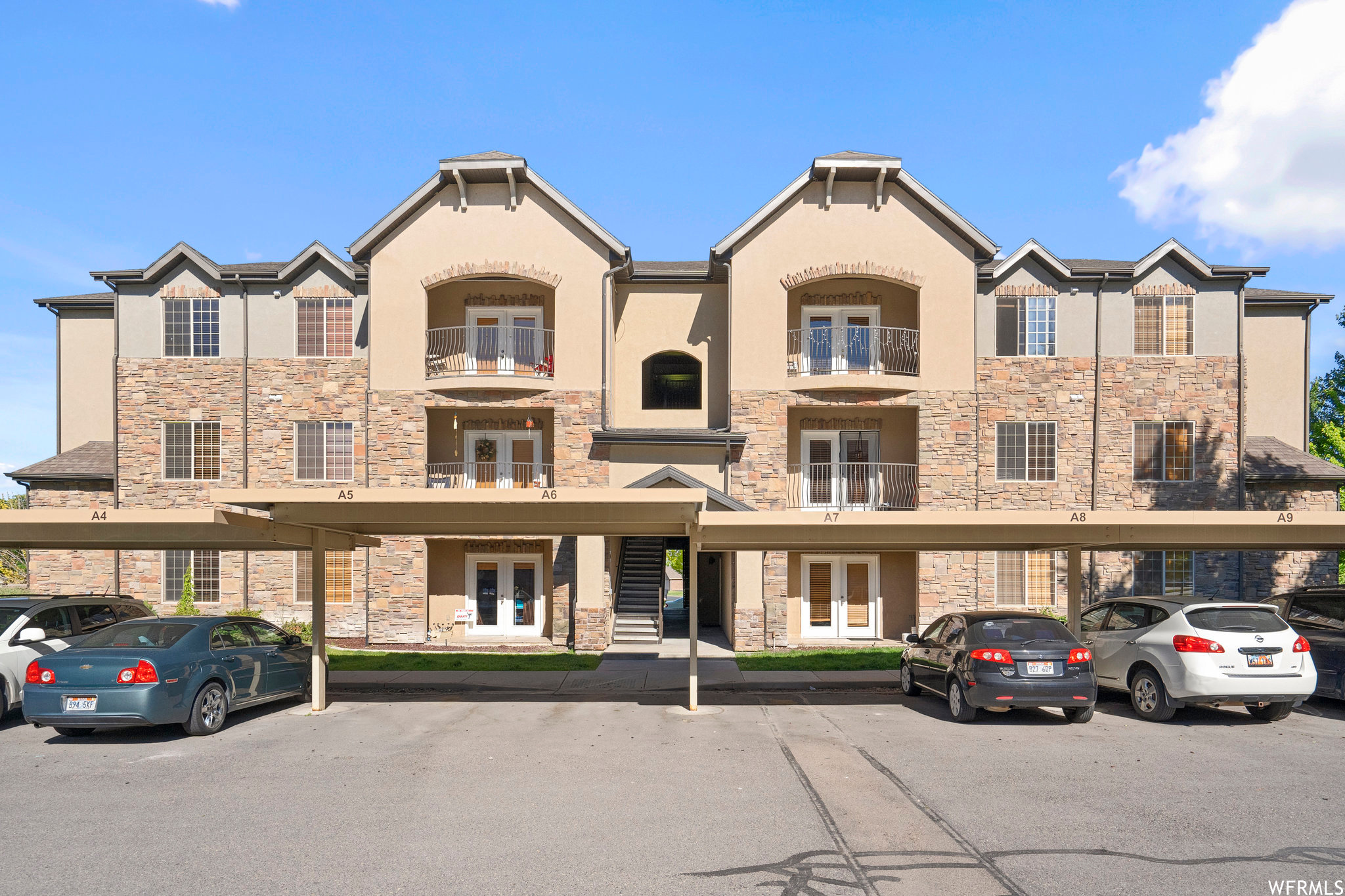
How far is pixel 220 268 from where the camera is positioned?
2289 cm

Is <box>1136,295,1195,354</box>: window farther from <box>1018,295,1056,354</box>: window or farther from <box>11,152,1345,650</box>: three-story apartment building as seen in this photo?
<box>1018,295,1056,354</box>: window

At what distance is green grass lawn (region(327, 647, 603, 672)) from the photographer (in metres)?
16.7

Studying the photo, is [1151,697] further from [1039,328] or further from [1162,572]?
[1039,328]

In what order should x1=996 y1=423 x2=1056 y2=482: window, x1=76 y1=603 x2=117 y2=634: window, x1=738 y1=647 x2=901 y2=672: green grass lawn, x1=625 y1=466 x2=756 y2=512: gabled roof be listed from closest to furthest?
x1=76 y1=603 x2=117 y2=634: window
x1=738 y1=647 x2=901 y2=672: green grass lawn
x1=625 y1=466 x2=756 y2=512: gabled roof
x1=996 y1=423 x2=1056 y2=482: window

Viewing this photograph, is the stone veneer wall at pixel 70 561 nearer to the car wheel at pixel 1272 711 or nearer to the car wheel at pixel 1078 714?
the car wheel at pixel 1078 714

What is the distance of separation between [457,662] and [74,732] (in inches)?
291

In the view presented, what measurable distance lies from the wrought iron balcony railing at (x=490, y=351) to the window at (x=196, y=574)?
7793mm

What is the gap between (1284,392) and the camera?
2372 cm

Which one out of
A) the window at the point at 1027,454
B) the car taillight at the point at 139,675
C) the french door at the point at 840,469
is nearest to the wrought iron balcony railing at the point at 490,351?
the french door at the point at 840,469

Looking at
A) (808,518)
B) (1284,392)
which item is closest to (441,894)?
(808,518)

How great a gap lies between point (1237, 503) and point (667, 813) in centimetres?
2043

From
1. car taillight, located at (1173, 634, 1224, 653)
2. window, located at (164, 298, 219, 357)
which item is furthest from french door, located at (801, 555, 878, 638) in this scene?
window, located at (164, 298, 219, 357)

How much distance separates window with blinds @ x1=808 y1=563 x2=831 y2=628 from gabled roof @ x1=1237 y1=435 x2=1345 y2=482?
10967 mm

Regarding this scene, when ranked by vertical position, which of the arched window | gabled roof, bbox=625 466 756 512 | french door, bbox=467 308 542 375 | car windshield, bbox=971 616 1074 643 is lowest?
car windshield, bbox=971 616 1074 643
